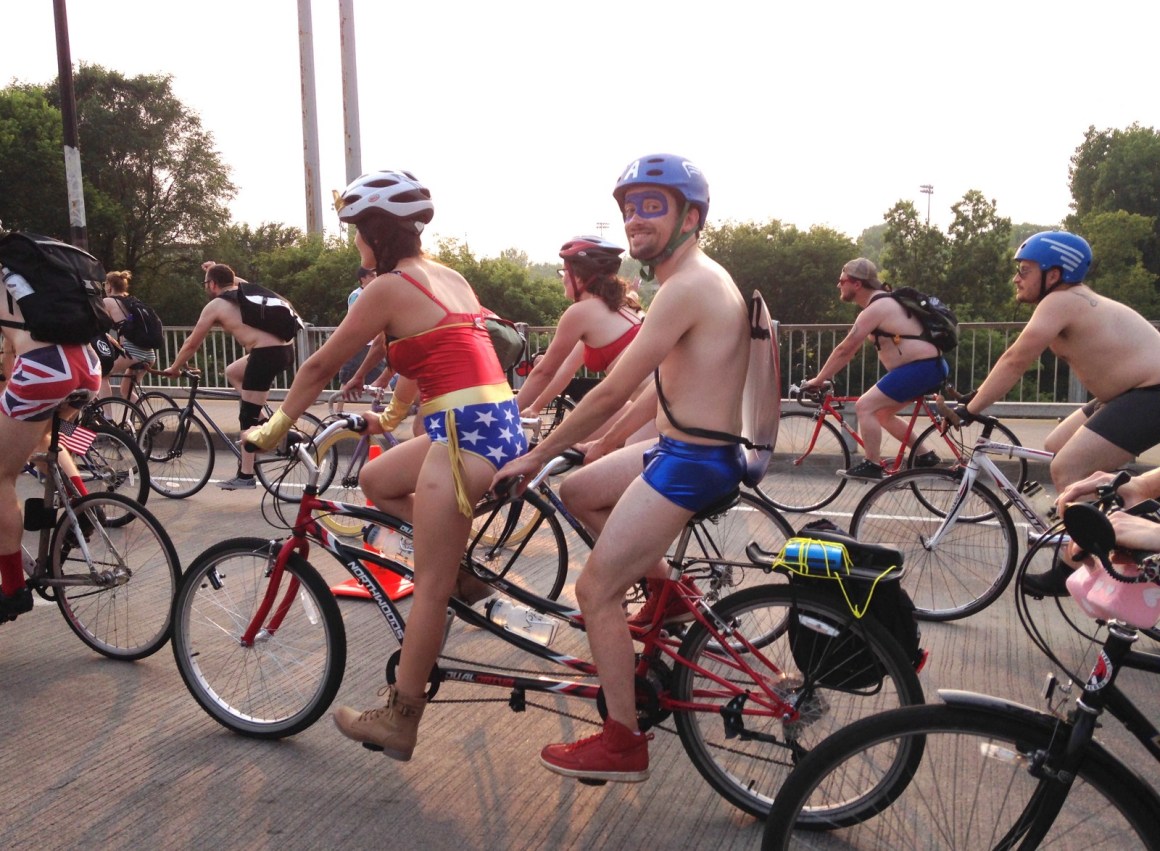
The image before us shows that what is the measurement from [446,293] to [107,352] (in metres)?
5.16

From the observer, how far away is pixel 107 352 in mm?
7578

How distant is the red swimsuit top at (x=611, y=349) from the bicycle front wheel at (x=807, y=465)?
2.90m

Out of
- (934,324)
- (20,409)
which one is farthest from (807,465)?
(20,409)

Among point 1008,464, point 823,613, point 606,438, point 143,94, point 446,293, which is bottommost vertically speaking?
point 1008,464

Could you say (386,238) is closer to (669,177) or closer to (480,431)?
(480,431)

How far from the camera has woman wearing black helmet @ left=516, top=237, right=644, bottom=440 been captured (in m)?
5.64

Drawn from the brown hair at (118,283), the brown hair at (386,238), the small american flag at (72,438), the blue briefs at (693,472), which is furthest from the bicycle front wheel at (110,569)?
the brown hair at (118,283)

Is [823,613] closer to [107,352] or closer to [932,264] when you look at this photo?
[107,352]

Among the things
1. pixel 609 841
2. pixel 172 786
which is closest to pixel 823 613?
pixel 609 841

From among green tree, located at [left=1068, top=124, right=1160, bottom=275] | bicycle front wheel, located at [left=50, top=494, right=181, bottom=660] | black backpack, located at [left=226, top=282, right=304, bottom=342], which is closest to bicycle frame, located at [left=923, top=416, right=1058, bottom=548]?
bicycle front wheel, located at [left=50, top=494, right=181, bottom=660]

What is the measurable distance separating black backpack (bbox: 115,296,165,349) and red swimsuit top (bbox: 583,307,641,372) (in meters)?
4.63

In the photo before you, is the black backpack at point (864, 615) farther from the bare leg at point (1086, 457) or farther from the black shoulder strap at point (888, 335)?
the black shoulder strap at point (888, 335)

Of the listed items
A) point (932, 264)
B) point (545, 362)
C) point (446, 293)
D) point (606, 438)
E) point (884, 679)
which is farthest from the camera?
point (932, 264)

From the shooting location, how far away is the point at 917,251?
928 inches
